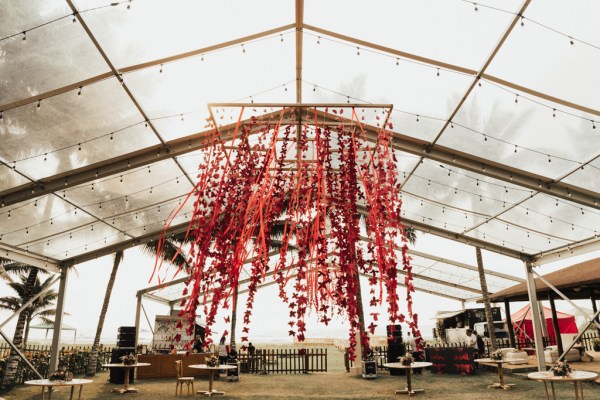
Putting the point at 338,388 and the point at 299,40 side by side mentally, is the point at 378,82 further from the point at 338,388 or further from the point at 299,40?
the point at 338,388

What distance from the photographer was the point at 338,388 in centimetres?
1003

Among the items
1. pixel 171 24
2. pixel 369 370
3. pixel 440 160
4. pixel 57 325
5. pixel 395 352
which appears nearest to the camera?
pixel 171 24

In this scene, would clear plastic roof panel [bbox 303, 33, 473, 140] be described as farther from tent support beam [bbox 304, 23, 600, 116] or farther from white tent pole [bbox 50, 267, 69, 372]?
white tent pole [bbox 50, 267, 69, 372]

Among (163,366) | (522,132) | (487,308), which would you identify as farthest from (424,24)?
(163,366)

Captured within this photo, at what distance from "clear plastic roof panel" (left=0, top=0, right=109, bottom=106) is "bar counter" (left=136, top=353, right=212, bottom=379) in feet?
34.3

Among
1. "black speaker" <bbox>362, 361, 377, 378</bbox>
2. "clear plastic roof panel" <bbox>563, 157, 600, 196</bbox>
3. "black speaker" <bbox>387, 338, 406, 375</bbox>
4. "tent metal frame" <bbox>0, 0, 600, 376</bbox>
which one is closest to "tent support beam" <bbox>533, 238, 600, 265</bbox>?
"tent metal frame" <bbox>0, 0, 600, 376</bbox>

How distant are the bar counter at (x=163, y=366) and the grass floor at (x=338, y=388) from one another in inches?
19.5

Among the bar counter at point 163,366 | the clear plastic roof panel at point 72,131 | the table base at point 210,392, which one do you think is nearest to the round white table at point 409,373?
the table base at point 210,392

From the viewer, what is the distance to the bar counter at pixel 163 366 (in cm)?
1270

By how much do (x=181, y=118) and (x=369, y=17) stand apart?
338cm

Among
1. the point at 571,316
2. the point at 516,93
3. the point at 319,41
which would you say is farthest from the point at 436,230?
the point at 571,316

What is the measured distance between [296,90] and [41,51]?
3523mm

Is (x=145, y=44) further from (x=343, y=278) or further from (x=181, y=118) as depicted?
(x=343, y=278)

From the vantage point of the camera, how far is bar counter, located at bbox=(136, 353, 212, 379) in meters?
12.7
